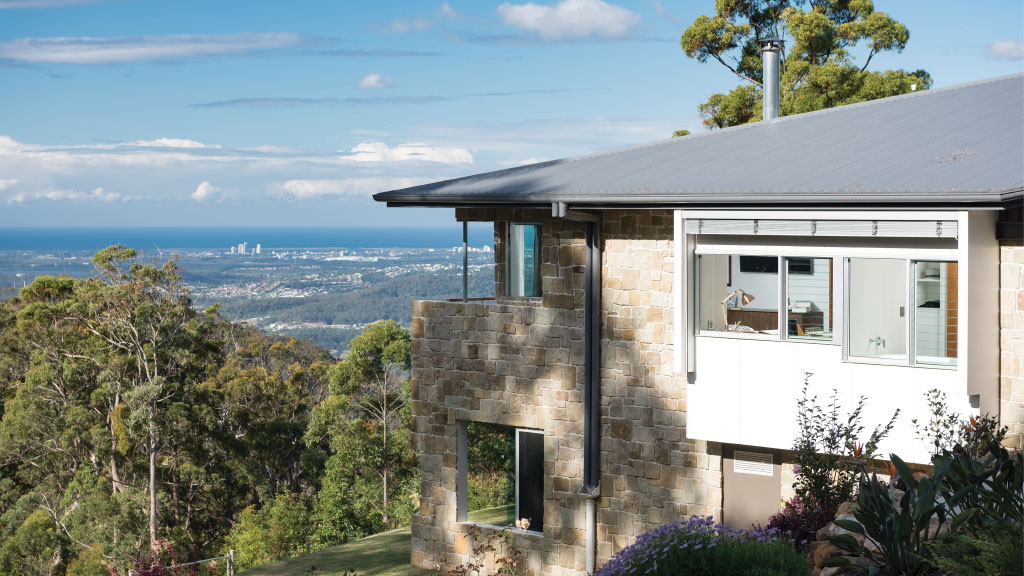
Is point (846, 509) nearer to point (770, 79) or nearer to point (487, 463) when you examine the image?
point (770, 79)

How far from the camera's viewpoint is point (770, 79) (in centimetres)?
1822

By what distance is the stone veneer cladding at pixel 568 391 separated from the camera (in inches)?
494

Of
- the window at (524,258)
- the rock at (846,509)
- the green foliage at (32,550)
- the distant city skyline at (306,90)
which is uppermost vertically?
the distant city skyline at (306,90)

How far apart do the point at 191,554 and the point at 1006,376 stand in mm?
29519

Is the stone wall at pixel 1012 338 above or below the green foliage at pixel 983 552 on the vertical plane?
above

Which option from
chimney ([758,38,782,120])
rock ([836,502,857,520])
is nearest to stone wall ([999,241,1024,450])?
rock ([836,502,857,520])

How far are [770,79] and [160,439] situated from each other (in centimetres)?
2397

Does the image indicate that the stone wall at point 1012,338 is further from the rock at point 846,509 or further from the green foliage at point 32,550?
the green foliage at point 32,550

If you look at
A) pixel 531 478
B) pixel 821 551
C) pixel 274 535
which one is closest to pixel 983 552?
pixel 821 551

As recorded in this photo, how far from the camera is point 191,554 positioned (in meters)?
33.6

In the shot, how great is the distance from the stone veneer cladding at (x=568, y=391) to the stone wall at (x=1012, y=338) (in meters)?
3.39

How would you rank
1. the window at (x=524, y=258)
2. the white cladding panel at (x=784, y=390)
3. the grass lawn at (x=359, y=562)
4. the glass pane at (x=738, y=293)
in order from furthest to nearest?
the grass lawn at (x=359, y=562) < the window at (x=524, y=258) < the glass pane at (x=738, y=293) < the white cladding panel at (x=784, y=390)

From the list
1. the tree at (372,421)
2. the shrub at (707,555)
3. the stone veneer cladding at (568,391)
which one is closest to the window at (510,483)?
the stone veneer cladding at (568,391)

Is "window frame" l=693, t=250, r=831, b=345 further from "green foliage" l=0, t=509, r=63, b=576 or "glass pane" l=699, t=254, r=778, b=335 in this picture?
"green foliage" l=0, t=509, r=63, b=576
